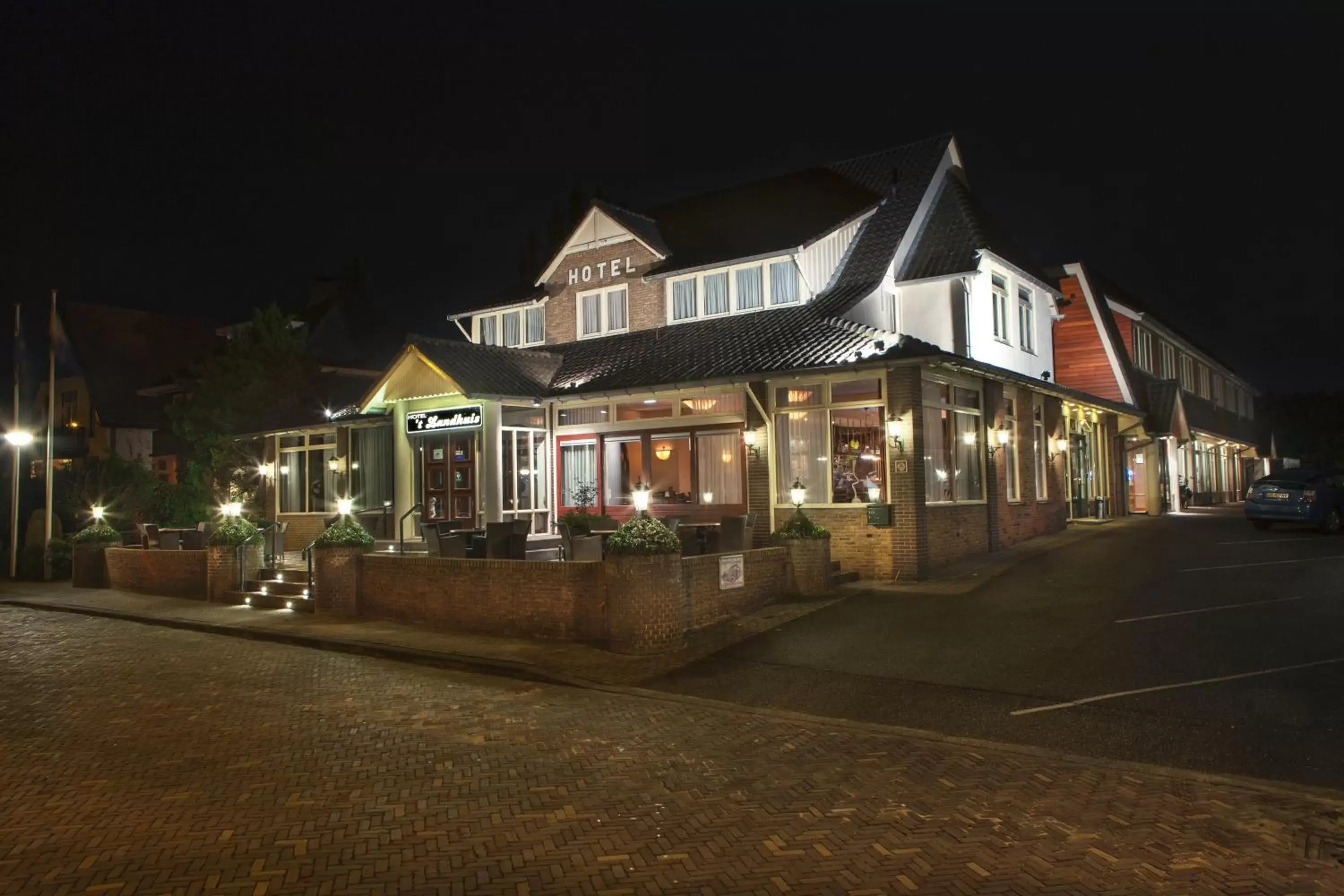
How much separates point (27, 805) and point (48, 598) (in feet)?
52.1

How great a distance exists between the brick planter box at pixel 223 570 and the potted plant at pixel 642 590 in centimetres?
987

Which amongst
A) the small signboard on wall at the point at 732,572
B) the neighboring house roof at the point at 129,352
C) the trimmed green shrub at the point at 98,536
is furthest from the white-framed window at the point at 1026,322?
the neighboring house roof at the point at 129,352

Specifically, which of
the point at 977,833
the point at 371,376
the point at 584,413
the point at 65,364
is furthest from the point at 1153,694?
the point at 65,364

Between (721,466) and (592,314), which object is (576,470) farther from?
(592,314)

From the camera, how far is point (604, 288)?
75.4 feet

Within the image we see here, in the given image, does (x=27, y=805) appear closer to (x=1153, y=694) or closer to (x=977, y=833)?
(x=977, y=833)

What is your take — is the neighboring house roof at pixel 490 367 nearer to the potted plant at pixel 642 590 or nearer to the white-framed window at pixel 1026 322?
the potted plant at pixel 642 590

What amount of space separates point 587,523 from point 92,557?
42.1 ft

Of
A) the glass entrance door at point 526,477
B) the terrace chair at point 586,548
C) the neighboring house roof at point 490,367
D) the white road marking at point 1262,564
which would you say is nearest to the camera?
the terrace chair at point 586,548

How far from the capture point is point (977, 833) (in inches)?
222

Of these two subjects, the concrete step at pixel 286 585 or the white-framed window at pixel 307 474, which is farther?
the white-framed window at pixel 307 474

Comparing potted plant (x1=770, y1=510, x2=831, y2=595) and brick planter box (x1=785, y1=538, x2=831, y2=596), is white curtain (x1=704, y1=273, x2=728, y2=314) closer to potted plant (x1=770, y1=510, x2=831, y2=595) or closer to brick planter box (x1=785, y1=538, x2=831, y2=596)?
potted plant (x1=770, y1=510, x2=831, y2=595)

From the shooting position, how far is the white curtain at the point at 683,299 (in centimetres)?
2138

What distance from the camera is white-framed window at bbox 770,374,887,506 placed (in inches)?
658
